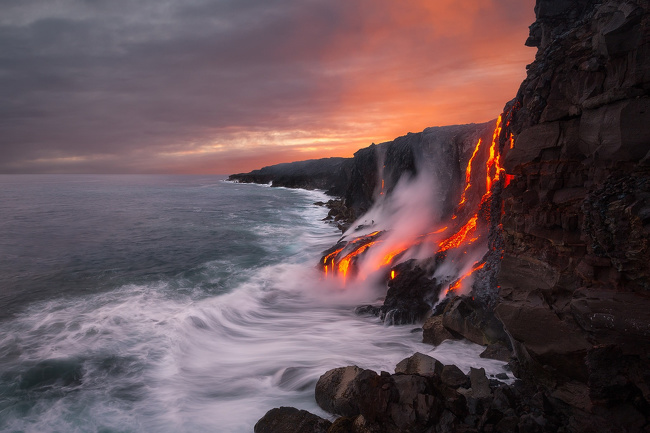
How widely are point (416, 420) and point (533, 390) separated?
229 centimetres

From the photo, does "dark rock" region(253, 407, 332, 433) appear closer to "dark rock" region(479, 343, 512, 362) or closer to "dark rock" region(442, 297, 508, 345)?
"dark rock" region(479, 343, 512, 362)

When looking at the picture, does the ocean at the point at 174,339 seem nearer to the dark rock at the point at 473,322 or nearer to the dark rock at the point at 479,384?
the dark rock at the point at 473,322

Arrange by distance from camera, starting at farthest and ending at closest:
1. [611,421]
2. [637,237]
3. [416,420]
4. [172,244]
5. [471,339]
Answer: [172,244] < [471,339] < [416,420] < [611,421] < [637,237]

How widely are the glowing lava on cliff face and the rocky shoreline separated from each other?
18.3 feet

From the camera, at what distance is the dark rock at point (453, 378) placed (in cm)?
655

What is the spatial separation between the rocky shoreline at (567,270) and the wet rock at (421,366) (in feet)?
0.12

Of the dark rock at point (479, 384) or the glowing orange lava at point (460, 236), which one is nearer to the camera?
the dark rock at point (479, 384)

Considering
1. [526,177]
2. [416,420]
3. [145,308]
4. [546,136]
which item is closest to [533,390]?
[416,420]

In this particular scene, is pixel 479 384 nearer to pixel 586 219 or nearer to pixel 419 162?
pixel 586 219

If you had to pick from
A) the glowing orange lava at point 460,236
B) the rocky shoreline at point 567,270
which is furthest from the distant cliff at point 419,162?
the rocky shoreline at point 567,270

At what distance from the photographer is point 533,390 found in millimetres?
6109

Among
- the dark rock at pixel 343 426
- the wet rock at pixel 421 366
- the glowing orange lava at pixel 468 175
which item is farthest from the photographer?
the glowing orange lava at pixel 468 175

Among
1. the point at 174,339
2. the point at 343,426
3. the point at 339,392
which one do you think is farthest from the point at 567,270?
the point at 174,339

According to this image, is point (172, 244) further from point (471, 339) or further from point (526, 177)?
point (526, 177)
